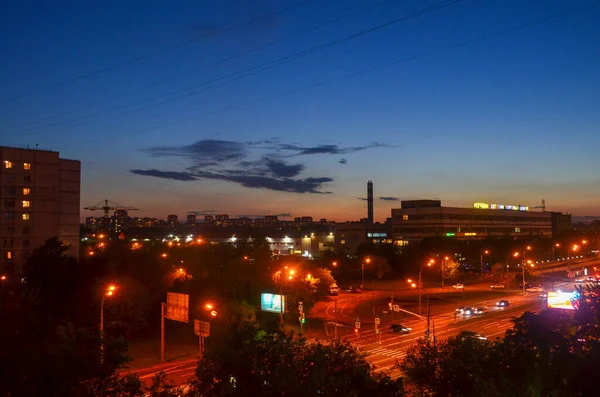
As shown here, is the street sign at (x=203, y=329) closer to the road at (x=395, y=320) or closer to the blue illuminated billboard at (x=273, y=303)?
the road at (x=395, y=320)

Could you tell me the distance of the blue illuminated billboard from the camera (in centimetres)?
3897

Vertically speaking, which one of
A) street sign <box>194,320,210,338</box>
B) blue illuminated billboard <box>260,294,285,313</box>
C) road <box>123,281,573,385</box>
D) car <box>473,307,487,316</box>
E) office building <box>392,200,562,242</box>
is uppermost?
office building <box>392,200,562,242</box>

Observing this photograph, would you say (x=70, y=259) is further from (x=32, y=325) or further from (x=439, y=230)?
(x=439, y=230)

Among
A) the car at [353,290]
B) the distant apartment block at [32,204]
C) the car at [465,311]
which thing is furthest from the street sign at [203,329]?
the distant apartment block at [32,204]

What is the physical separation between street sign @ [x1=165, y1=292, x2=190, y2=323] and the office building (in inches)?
3824

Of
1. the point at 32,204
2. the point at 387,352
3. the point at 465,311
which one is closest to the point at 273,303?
the point at 387,352

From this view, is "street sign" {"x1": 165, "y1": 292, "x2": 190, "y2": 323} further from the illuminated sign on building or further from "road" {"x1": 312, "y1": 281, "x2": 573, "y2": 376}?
the illuminated sign on building

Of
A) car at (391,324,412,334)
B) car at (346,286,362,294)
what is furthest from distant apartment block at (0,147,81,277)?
car at (391,324,412,334)

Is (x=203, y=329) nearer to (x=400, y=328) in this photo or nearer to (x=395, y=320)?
(x=400, y=328)

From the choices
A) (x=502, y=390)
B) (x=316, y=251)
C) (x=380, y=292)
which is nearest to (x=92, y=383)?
(x=502, y=390)

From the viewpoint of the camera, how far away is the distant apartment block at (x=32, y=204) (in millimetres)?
69875

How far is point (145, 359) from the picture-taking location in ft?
124

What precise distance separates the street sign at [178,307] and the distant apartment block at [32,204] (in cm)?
4124

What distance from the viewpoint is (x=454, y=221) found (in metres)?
130
